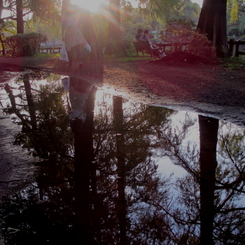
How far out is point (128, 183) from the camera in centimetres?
257

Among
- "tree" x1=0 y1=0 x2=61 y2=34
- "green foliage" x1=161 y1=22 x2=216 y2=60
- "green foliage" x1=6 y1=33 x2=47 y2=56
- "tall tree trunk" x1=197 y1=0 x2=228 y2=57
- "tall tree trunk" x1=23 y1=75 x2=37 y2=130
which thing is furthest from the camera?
"tree" x1=0 y1=0 x2=61 y2=34

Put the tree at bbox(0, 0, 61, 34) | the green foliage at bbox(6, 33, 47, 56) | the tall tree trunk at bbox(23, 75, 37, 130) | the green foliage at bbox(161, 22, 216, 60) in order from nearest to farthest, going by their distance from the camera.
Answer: the tall tree trunk at bbox(23, 75, 37, 130), the green foliage at bbox(161, 22, 216, 60), the green foliage at bbox(6, 33, 47, 56), the tree at bbox(0, 0, 61, 34)

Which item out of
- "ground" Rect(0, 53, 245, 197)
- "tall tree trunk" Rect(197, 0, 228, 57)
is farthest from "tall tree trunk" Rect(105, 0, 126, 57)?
"ground" Rect(0, 53, 245, 197)

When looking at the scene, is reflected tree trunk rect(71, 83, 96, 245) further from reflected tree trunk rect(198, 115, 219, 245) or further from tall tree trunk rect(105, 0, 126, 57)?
tall tree trunk rect(105, 0, 126, 57)

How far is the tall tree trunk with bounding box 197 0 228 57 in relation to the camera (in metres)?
13.2

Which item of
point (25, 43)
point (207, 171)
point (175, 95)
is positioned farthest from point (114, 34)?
point (207, 171)

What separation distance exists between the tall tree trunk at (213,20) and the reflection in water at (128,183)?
9882 mm

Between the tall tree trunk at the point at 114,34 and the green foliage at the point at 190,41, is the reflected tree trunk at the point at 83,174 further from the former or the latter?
the tall tree trunk at the point at 114,34

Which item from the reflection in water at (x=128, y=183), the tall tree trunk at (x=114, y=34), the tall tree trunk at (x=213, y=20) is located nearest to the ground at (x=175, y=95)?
the reflection in water at (x=128, y=183)

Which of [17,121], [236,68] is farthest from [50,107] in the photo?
[236,68]

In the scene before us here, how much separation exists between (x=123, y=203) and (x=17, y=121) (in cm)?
282

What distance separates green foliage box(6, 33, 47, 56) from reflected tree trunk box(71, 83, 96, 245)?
19664mm

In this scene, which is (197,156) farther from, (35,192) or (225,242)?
(35,192)

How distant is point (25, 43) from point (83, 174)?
862 inches
